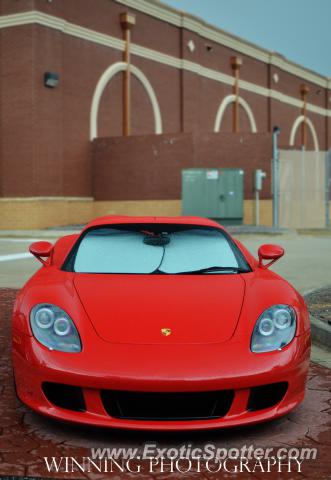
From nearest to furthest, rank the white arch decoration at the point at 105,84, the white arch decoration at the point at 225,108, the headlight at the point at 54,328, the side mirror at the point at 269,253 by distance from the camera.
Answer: the headlight at the point at 54,328 → the side mirror at the point at 269,253 → the white arch decoration at the point at 105,84 → the white arch decoration at the point at 225,108

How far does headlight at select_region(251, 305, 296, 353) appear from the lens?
3643 mm

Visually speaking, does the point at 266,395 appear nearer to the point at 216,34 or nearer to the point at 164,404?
the point at 164,404

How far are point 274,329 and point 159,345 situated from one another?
0.66m

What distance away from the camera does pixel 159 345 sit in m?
3.55

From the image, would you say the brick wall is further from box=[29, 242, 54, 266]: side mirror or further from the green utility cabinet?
box=[29, 242, 54, 266]: side mirror

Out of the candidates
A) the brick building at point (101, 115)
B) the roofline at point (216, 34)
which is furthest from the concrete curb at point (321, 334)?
the roofline at point (216, 34)

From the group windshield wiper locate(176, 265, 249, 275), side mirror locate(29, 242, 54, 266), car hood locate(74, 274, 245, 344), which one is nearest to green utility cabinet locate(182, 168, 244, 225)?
side mirror locate(29, 242, 54, 266)

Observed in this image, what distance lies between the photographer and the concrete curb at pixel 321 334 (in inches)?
233

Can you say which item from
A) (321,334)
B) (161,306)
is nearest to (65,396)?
(161,306)

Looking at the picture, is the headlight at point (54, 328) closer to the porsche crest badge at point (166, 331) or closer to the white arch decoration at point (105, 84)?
the porsche crest badge at point (166, 331)

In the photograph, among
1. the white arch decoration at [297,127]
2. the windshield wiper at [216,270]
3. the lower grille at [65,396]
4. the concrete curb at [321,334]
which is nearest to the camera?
the lower grille at [65,396]

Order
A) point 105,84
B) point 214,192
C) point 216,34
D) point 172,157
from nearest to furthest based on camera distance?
point 214,192, point 172,157, point 105,84, point 216,34

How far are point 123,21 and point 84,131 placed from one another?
4.91 m

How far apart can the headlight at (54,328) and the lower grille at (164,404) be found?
344 millimetres
